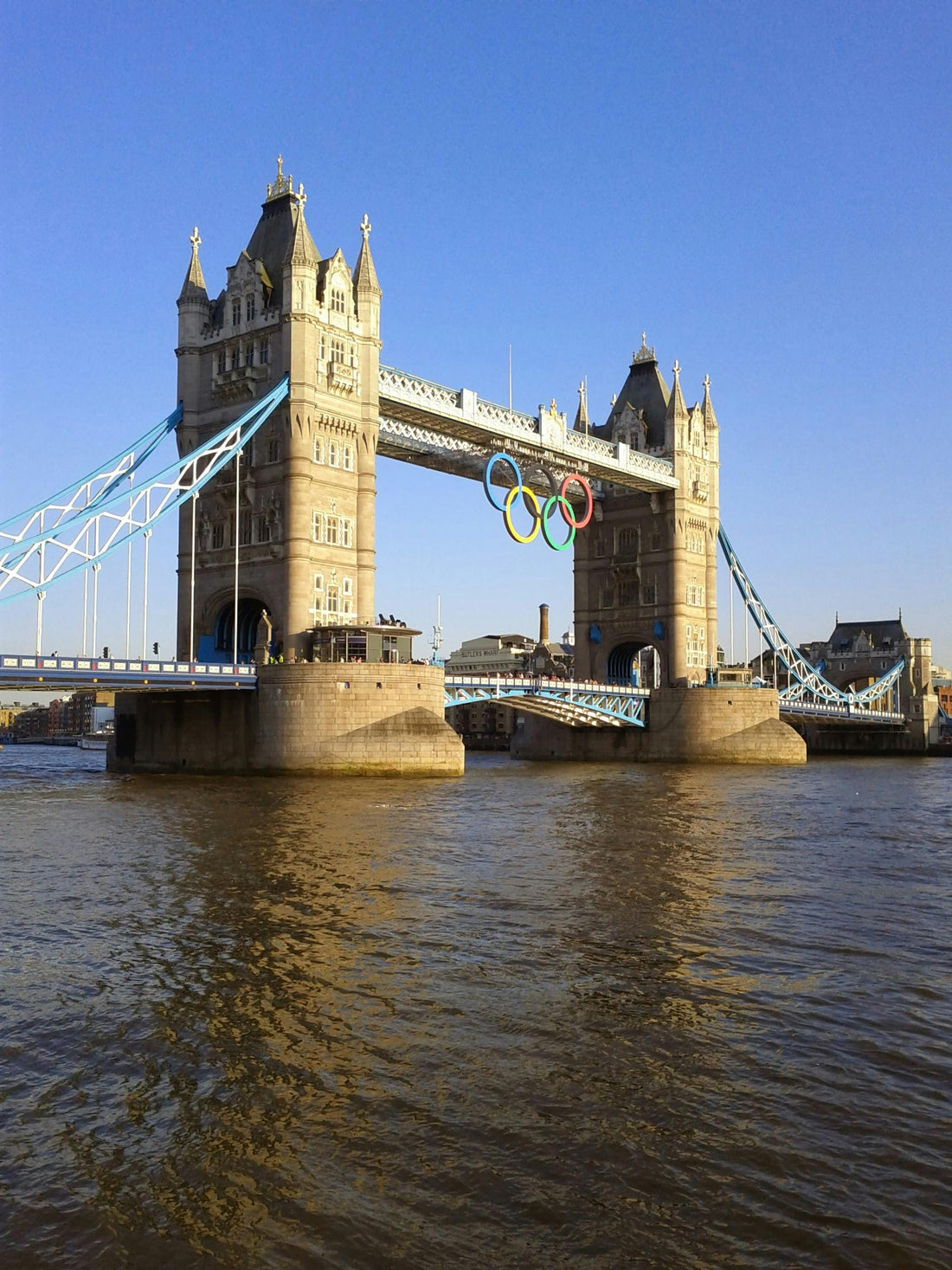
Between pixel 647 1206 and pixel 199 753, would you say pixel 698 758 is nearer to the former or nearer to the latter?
pixel 199 753

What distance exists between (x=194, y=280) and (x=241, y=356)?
6029 millimetres

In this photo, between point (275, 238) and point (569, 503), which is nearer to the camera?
point (275, 238)

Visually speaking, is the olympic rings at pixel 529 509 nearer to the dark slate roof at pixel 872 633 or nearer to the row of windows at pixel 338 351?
the row of windows at pixel 338 351

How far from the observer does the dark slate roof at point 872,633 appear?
118750 mm

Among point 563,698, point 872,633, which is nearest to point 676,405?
point 563,698

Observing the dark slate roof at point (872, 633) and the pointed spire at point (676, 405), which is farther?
the dark slate roof at point (872, 633)

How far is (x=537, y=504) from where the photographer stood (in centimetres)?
7431

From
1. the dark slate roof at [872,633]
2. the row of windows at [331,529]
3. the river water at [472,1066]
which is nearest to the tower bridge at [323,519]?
the row of windows at [331,529]

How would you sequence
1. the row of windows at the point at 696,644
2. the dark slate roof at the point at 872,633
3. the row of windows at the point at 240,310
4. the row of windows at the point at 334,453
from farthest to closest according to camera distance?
the dark slate roof at the point at 872,633, the row of windows at the point at 696,644, the row of windows at the point at 240,310, the row of windows at the point at 334,453

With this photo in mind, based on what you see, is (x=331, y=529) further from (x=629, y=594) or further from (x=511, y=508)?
(x=629, y=594)

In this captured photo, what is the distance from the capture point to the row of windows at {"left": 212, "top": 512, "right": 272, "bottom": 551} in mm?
56156

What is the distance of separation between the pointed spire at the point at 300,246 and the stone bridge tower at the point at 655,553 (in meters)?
34.1

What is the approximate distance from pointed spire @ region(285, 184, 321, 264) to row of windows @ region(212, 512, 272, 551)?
41.0ft

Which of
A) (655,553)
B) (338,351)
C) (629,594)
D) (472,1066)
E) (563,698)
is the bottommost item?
(472,1066)
